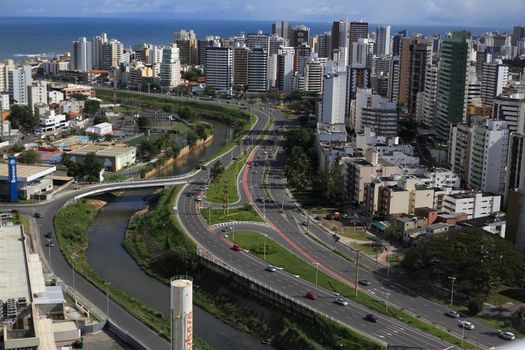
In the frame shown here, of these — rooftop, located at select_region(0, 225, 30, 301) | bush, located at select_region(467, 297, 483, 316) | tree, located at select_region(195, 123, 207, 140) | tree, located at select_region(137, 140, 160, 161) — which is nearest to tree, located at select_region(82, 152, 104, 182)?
tree, located at select_region(137, 140, 160, 161)

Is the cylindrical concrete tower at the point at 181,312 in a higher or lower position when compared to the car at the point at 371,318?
higher

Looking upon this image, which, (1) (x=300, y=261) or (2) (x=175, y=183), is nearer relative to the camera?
(1) (x=300, y=261)

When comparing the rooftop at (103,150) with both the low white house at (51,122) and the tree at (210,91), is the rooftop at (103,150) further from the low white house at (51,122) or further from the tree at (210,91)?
the tree at (210,91)

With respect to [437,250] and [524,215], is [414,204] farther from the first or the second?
[437,250]

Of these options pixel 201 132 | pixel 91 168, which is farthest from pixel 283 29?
pixel 91 168

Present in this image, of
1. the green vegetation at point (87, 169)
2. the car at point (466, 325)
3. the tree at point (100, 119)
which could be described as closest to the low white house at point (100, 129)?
the tree at point (100, 119)

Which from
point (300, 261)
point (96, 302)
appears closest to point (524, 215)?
point (300, 261)

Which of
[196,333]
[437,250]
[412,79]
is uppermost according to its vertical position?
[412,79]
